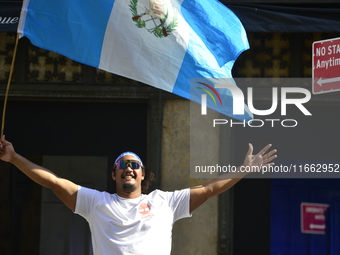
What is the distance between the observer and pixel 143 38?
5.59m

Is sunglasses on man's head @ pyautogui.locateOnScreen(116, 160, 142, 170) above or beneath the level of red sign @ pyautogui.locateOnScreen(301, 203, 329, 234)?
above

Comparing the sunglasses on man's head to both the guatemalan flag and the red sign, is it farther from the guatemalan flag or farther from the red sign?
the red sign

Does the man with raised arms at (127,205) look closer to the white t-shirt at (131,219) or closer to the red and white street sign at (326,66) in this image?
the white t-shirt at (131,219)

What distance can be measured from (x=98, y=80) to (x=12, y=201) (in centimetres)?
221

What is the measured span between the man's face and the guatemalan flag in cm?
75

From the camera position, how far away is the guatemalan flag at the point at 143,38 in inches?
217

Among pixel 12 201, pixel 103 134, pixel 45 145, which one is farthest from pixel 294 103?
pixel 12 201

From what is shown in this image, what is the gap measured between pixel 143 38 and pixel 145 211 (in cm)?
149

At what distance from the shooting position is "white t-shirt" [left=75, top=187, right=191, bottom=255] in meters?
4.88

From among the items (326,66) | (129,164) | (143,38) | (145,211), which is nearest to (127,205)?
(145,211)

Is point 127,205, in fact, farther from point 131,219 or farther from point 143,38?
point 143,38

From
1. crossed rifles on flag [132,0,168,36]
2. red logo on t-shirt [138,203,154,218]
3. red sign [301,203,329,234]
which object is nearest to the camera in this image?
red logo on t-shirt [138,203,154,218]

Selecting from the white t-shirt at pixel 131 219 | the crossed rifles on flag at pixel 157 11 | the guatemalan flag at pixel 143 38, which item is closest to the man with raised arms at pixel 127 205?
the white t-shirt at pixel 131 219

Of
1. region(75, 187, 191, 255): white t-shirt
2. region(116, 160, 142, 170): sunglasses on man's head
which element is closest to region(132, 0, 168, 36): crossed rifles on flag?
region(116, 160, 142, 170): sunglasses on man's head
